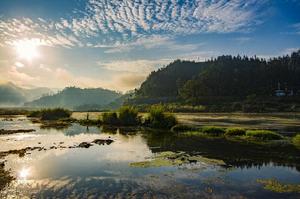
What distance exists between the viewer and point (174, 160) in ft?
109

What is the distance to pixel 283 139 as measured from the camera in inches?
1843

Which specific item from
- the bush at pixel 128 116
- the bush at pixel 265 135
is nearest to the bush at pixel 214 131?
the bush at pixel 265 135

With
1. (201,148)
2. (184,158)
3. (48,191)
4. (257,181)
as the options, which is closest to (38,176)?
(48,191)

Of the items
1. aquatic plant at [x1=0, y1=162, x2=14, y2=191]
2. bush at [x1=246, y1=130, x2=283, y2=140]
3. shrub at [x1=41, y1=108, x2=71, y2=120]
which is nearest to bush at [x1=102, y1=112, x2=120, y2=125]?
shrub at [x1=41, y1=108, x2=71, y2=120]

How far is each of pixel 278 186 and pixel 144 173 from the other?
37.0ft

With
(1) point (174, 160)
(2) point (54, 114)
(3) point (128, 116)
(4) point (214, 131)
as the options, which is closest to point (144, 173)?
(1) point (174, 160)

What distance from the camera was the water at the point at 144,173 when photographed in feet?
72.4

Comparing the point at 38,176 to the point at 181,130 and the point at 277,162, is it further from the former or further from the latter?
the point at 181,130

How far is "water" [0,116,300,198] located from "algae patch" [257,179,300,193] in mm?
636

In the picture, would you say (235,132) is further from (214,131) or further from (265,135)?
(265,135)

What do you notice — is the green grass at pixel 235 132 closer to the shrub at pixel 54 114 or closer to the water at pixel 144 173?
the water at pixel 144 173

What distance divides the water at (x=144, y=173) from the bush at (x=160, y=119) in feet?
83.6

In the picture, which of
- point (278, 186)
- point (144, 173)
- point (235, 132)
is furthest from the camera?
point (235, 132)

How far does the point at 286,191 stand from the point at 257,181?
3.01 m
